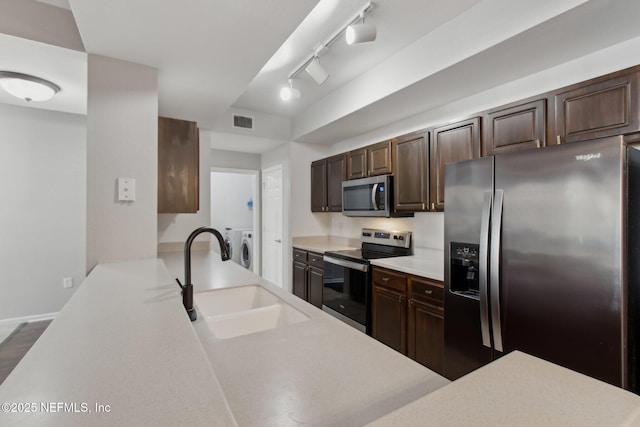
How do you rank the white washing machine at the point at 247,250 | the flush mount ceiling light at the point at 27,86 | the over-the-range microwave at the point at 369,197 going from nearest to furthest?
the flush mount ceiling light at the point at 27,86
the over-the-range microwave at the point at 369,197
the white washing machine at the point at 247,250

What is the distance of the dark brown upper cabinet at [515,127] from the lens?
1.83m

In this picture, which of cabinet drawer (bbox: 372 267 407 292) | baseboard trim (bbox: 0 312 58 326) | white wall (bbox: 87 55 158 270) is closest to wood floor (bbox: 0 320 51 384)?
baseboard trim (bbox: 0 312 58 326)

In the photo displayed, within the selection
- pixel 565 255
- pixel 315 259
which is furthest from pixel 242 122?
pixel 565 255

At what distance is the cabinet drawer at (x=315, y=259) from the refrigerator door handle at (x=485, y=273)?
6.45 feet

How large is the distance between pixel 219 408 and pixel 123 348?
13.6 inches

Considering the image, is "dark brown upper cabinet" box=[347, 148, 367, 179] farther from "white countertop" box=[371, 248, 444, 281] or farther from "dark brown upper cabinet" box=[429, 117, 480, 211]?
"white countertop" box=[371, 248, 444, 281]

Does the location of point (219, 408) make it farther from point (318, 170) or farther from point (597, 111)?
point (318, 170)

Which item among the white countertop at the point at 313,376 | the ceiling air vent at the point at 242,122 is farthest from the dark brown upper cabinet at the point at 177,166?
the white countertop at the point at 313,376

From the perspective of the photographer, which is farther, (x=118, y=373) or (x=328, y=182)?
(x=328, y=182)

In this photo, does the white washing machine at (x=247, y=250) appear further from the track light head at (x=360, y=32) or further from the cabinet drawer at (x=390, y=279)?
the track light head at (x=360, y=32)

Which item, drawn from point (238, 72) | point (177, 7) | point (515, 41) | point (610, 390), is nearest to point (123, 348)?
point (610, 390)

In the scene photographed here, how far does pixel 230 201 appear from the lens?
6812 millimetres

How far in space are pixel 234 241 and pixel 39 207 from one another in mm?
3349

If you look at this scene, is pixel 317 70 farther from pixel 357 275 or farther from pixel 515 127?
pixel 357 275
